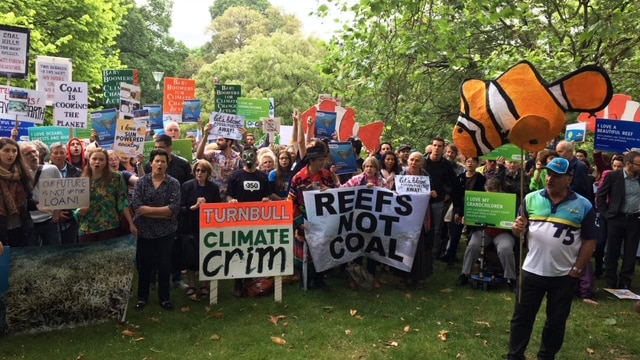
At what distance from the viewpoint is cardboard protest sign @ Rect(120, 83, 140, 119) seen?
7996 mm

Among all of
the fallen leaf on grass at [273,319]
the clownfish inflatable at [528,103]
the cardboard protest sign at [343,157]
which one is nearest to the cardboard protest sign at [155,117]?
the cardboard protest sign at [343,157]

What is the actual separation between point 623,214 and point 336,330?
15.9ft

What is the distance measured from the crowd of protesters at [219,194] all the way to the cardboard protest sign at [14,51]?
2.75 metres

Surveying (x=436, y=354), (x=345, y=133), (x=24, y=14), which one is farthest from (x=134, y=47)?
(x=436, y=354)

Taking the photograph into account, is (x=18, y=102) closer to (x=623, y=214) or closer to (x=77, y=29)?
(x=623, y=214)

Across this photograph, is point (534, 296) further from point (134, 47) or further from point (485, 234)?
point (134, 47)

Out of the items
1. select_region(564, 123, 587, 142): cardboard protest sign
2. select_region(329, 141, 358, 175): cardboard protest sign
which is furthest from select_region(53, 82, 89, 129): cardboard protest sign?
select_region(564, 123, 587, 142): cardboard protest sign

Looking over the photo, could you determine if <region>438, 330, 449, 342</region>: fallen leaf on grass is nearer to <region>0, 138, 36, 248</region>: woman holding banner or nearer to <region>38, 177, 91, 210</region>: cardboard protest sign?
<region>38, 177, 91, 210</region>: cardboard protest sign

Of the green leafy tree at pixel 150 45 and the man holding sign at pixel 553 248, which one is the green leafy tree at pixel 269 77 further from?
the man holding sign at pixel 553 248

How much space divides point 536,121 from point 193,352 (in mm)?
3949

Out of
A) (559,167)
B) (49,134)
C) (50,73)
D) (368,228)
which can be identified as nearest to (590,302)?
(368,228)

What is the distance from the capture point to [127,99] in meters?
8.10

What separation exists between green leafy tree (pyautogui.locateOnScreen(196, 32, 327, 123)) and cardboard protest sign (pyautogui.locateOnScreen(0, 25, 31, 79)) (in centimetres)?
1879

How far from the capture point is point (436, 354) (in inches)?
196
